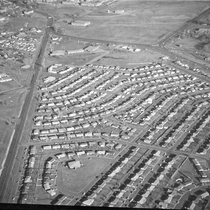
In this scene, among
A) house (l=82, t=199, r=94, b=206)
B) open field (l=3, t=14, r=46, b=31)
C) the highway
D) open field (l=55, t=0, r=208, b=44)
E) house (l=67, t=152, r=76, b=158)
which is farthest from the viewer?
open field (l=3, t=14, r=46, b=31)

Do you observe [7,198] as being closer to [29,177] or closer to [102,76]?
[29,177]

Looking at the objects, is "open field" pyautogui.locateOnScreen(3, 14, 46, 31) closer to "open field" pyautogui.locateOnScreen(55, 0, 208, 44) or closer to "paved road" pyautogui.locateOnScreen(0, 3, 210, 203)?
"paved road" pyautogui.locateOnScreen(0, 3, 210, 203)

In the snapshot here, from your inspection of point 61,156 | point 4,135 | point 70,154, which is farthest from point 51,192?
point 4,135

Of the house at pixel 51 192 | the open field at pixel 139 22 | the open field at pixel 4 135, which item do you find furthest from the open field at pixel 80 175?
the open field at pixel 139 22

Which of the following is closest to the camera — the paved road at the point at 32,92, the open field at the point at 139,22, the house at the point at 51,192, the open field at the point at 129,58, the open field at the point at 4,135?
the house at the point at 51,192

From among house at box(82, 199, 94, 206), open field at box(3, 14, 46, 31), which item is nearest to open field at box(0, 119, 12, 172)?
house at box(82, 199, 94, 206)

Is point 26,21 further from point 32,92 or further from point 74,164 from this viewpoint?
point 74,164

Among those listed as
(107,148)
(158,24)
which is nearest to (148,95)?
(107,148)

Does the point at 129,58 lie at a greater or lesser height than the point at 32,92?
greater

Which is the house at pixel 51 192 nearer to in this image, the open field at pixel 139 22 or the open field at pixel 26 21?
the open field at pixel 139 22
